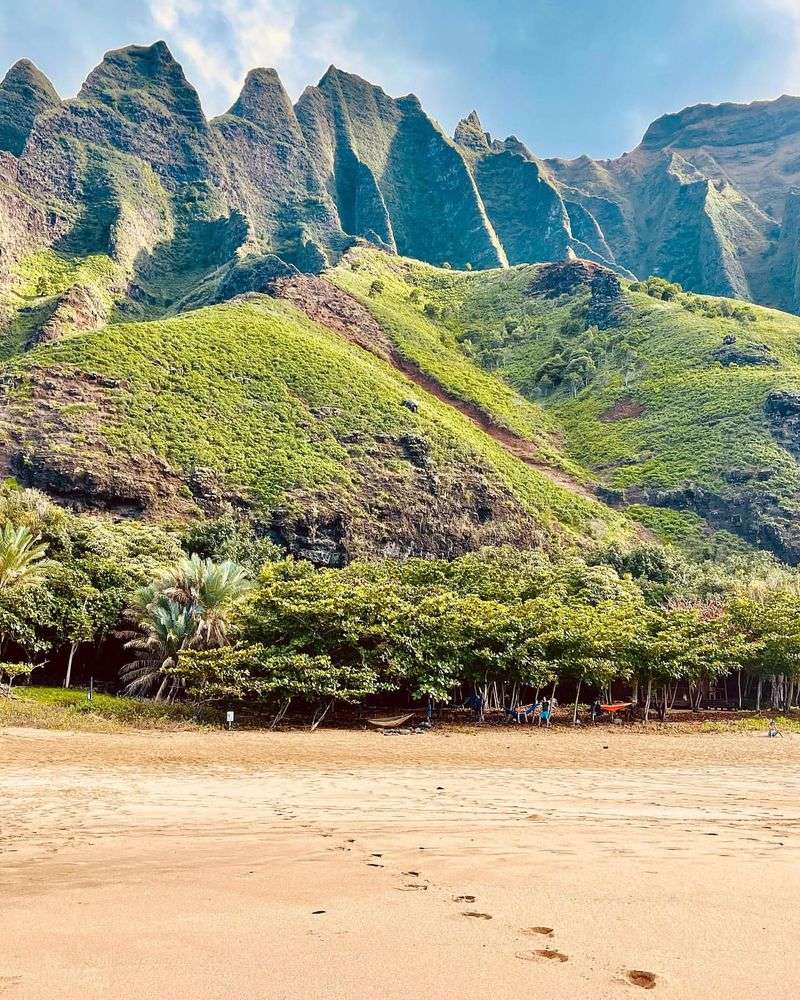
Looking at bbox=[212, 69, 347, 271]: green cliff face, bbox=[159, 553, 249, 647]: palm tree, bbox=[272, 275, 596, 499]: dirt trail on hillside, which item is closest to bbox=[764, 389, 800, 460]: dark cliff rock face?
bbox=[272, 275, 596, 499]: dirt trail on hillside

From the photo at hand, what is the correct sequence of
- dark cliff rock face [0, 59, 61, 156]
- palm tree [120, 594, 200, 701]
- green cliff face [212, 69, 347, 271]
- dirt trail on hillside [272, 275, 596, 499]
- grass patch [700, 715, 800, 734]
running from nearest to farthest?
palm tree [120, 594, 200, 701]
grass patch [700, 715, 800, 734]
dirt trail on hillside [272, 275, 596, 499]
dark cliff rock face [0, 59, 61, 156]
green cliff face [212, 69, 347, 271]

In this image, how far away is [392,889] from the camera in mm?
5898

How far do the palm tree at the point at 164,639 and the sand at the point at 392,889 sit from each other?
16.4 meters

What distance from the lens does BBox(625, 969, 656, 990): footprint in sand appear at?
3816 millimetres

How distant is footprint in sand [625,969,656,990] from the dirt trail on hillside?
252ft

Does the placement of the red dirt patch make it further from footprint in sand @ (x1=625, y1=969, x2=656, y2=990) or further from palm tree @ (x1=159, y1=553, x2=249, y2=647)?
footprint in sand @ (x1=625, y1=969, x2=656, y2=990)

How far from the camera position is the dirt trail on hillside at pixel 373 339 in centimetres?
8294

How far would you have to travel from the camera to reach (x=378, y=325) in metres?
101

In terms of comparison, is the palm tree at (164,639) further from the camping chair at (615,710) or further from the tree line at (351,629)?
the camping chair at (615,710)

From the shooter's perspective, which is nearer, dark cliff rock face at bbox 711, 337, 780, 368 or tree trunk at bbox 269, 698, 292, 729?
tree trunk at bbox 269, 698, 292, 729

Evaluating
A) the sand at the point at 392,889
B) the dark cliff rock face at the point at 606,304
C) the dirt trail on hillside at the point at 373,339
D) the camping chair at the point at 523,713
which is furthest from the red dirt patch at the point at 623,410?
the sand at the point at 392,889

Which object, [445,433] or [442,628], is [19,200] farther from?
[442,628]

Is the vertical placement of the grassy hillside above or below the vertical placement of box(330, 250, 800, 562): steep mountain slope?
below

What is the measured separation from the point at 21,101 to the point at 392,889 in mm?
200448
